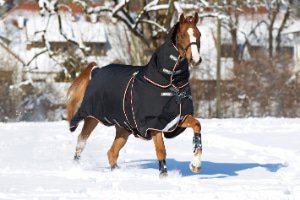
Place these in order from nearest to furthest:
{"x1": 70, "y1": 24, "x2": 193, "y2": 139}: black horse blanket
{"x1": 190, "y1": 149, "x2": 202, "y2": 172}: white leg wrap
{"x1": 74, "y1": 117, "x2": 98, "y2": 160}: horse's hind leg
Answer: {"x1": 190, "y1": 149, "x2": 202, "y2": 172}: white leg wrap
{"x1": 70, "y1": 24, "x2": 193, "y2": 139}: black horse blanket
{"x1": 74, "y1": 117, "x2": 98, "y2": 160}: horse's hind leg

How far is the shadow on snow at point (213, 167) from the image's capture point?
8.62 meters

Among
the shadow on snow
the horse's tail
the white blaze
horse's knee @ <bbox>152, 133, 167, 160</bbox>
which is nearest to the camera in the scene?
the white blaze

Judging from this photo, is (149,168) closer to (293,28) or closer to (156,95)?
(156,95)

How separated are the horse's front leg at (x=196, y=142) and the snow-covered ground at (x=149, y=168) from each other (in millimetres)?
189

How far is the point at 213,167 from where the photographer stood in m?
9.37

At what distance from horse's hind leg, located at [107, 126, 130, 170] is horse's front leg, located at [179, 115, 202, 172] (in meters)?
1.43

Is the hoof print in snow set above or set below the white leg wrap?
below

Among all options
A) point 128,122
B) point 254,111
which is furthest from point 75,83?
point 254,111

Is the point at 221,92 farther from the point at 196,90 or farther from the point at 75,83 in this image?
the point at 75,83

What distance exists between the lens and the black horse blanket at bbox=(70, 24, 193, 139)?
7.84 metres

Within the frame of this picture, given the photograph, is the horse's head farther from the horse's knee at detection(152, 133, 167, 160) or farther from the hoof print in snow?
the hoof print in snow

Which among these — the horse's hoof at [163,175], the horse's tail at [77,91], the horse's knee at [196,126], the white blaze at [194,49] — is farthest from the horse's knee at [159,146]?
the horse's tail at [77,91]

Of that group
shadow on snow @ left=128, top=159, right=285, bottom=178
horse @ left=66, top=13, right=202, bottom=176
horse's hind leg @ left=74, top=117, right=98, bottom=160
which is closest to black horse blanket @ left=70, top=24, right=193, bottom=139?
horse @ left=66, top=13, right=202, bottom=176

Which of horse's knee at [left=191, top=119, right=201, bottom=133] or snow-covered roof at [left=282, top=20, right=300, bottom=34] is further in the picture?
snow-covered roof at [left=282, top=20, right=300, bottom=34]
